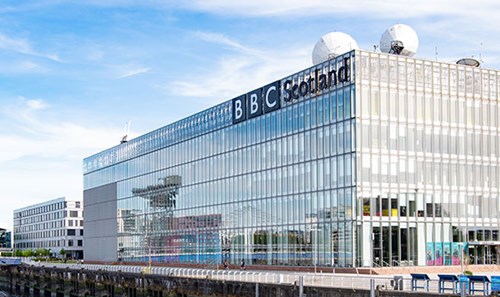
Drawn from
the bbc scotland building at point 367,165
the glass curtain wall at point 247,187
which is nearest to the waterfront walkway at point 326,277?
the bbc scotland building at point 367,165

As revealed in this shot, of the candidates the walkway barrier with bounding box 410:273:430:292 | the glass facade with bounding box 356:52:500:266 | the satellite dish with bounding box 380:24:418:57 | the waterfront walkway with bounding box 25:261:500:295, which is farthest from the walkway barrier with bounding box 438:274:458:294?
the satellite dish with bounding box 380:24:418:57

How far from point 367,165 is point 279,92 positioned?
59.3 ft

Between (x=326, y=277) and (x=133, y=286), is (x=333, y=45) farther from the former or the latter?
(x=326, y=277)

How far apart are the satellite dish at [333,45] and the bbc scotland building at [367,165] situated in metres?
3.11

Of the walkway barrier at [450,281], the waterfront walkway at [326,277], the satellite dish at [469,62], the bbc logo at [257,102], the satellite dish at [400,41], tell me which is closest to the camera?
the walkway barrier at [450,281]

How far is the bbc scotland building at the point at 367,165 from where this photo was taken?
79.2m

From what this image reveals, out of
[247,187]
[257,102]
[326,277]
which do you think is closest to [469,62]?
[257,102]

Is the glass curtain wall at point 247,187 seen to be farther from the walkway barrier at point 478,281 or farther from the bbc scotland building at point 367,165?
the walkway barrier at point 478,281

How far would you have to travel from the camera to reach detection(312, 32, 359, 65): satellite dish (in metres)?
87.2

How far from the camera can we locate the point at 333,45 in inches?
3445

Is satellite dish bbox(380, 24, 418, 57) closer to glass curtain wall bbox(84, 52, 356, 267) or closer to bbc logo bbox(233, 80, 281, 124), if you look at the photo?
glass curtain wall bbox(84, 52, 356, 267)

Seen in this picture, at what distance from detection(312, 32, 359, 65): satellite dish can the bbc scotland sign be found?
360 centimetres

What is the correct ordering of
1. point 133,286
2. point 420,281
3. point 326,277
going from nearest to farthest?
point 420,281 → point 326,277 → point 133,286

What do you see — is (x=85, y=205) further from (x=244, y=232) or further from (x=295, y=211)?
(x=295, y=211)
